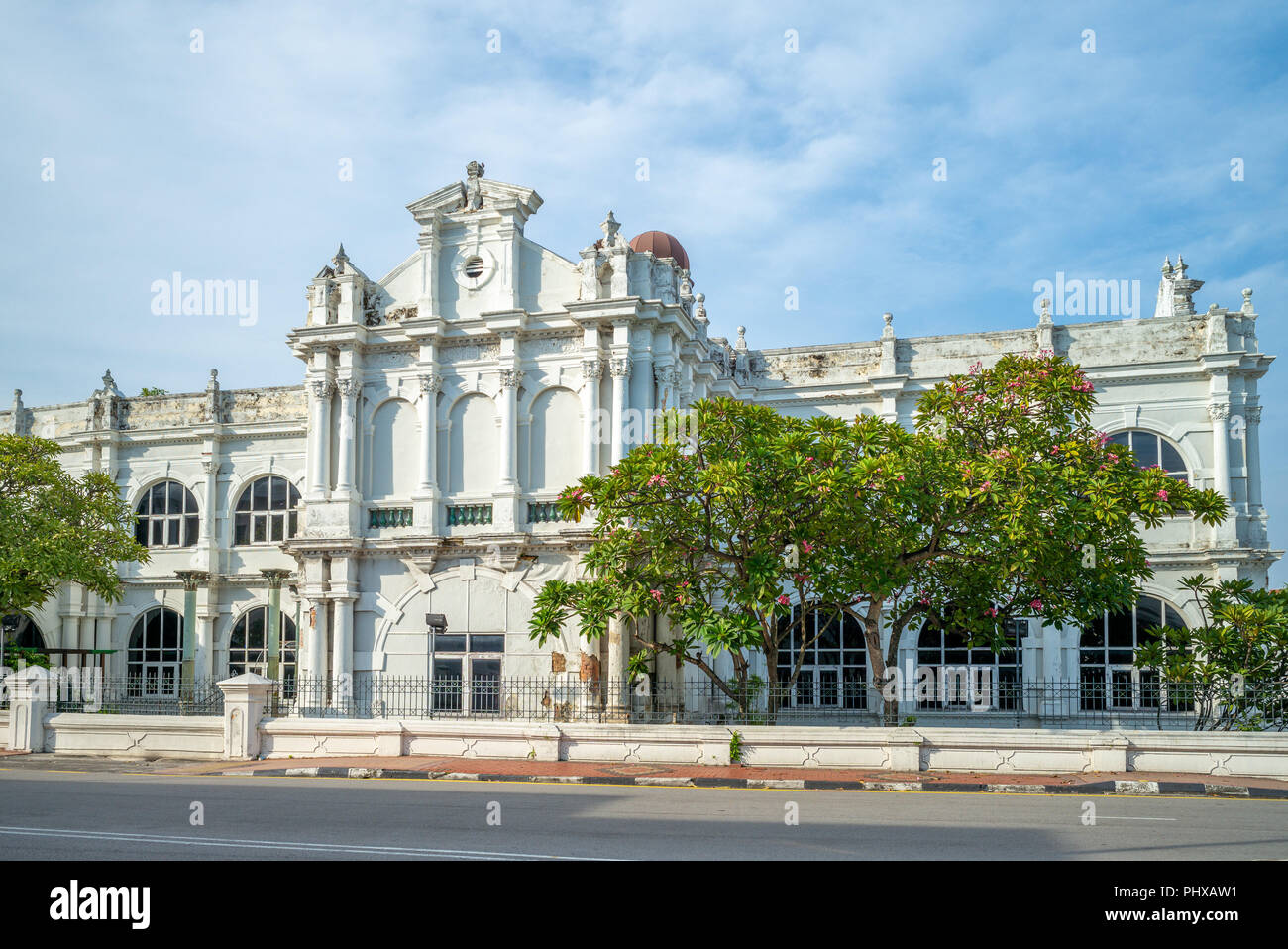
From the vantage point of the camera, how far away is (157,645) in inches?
1383

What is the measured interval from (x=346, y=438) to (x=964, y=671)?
16118 mm

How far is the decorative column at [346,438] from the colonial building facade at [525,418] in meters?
0.05

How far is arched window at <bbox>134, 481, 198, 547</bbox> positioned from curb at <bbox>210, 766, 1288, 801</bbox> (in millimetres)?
19265

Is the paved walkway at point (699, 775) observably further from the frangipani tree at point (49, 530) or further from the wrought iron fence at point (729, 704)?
the frangipani tree at point (49, 530)

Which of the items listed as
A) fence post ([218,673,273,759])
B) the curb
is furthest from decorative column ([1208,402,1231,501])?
fence post ([218,673,273,759])

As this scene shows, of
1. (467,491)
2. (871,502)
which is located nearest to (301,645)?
(467,491)

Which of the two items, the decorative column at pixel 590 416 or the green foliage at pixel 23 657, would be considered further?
the green foliage at pixel 23 657

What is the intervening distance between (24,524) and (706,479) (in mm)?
17473

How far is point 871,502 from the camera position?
18844 millimetres

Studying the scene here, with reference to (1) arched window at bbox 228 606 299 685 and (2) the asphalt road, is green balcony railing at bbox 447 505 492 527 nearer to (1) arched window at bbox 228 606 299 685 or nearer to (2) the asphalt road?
(2) the asphalt road

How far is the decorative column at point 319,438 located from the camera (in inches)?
1006

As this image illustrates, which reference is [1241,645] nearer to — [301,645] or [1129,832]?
[1129,832]

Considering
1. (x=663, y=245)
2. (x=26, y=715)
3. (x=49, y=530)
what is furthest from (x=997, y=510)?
(x=663, y=245)

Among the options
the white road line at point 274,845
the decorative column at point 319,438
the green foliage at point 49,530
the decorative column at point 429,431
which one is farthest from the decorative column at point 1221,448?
the green foliage at point 49,530
